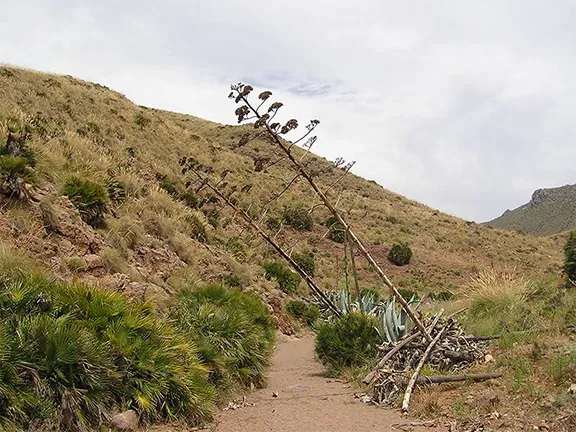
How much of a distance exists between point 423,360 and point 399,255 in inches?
1096

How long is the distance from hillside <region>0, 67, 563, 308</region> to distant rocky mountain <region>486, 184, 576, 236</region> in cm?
2155

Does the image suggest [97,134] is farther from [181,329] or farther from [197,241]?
[181,329]

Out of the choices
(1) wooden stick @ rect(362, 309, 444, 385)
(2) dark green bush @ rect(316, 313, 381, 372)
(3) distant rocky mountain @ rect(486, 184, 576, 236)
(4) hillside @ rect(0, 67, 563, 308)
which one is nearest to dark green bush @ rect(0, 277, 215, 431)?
(1) wooden stick @ rect(362, 309, 444, 385)

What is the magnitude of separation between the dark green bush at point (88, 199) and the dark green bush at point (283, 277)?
29.3ft

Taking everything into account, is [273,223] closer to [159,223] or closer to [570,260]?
[159,223]

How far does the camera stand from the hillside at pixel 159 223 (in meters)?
11.9

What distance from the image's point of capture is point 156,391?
642cm

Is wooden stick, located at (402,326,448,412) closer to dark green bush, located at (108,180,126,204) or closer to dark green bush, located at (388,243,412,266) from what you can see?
dark green bush, located at (108,180,126,204)

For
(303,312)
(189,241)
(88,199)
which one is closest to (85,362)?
(88,199)

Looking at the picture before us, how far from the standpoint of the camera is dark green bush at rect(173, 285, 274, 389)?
27.6 feet

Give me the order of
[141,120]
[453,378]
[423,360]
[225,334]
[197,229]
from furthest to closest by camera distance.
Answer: [141,120]
[197,229]
[225,334]
[423,360]
[453,378]

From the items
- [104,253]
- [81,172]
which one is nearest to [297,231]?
[81,172]

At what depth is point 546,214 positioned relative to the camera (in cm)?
8056

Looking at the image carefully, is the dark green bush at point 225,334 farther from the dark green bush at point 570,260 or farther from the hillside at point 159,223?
the dark green bush at point 570,260
